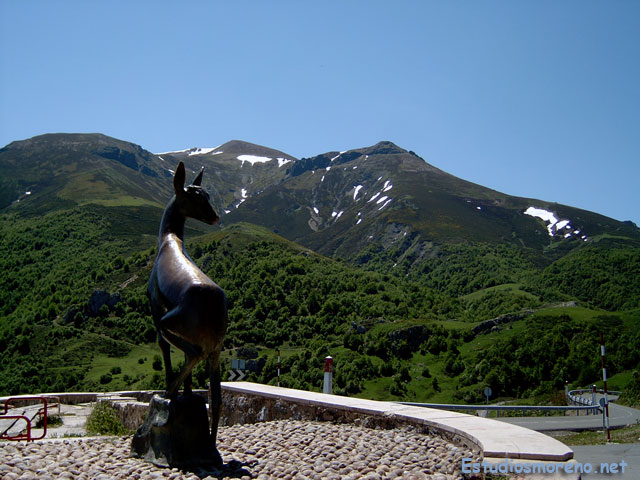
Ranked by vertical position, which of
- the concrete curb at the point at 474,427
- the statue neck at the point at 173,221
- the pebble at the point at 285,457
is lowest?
the pebble at the point at 285,457

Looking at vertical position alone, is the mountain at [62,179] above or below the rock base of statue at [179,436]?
above

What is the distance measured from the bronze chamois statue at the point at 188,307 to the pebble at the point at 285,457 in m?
0.89

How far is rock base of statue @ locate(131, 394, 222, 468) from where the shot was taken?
756 centimetres

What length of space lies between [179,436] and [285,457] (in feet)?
4.76

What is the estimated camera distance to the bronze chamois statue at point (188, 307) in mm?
7469

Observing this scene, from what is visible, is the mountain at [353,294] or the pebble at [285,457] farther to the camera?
the mountain at [353,294]

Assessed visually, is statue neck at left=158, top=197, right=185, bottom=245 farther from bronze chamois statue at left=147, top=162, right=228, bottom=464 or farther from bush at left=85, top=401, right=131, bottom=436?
bush at left=85, top=401, right=131, bottom=436

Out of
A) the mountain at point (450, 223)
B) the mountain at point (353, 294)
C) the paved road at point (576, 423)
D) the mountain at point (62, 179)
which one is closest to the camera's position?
the paved road at point (576, 423)

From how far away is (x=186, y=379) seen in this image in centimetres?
834

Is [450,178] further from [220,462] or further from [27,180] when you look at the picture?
[220,462]

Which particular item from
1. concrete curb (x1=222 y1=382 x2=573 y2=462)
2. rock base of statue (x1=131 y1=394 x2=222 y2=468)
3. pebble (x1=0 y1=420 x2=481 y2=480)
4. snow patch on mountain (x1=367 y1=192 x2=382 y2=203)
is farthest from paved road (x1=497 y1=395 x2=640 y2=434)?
snow patch on mountain (x1=367 y1=192 x2=382 y2=203)

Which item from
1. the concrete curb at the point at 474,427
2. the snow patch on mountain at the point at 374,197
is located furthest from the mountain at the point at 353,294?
the concrete curb at the point at 474,427

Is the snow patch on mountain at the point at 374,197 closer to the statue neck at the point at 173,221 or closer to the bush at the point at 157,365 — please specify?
the bush at the point at 157,365

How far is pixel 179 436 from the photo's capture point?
25.0 ft
